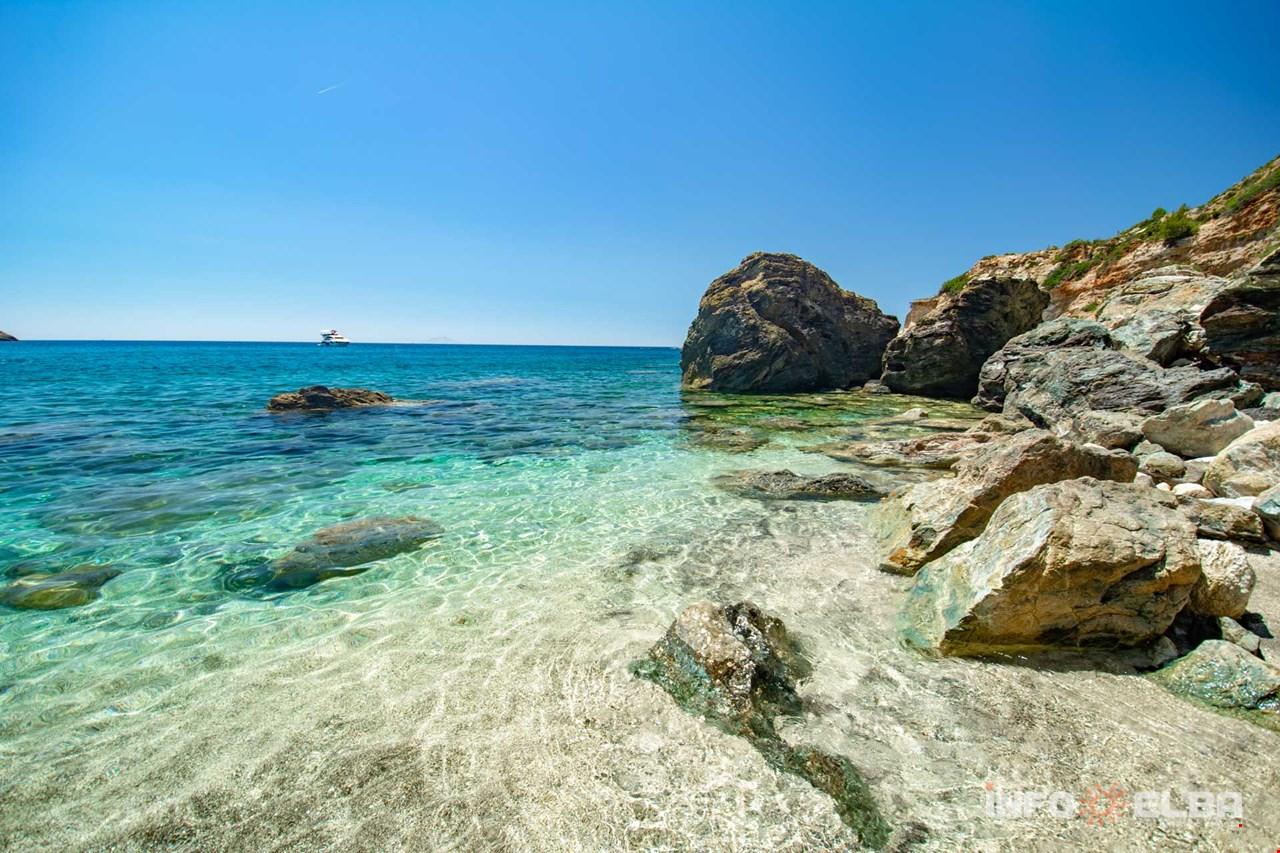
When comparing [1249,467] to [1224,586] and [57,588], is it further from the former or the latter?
[57,588]

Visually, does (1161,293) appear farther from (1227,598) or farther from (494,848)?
(494,848)

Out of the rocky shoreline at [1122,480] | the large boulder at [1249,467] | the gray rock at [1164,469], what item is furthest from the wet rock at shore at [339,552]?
the gray rock at [1164,469]

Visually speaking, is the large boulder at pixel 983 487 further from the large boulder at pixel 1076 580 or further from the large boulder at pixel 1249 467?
the large boulder at pixel 1076 580

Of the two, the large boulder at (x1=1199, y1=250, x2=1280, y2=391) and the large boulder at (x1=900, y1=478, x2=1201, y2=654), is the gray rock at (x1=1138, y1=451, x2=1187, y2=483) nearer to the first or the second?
the large boulder at (x1=900, y1=478, x2=1201, y2=654)

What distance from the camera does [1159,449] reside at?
1006 cm

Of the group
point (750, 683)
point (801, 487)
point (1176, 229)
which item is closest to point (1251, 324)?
point (801, 487)

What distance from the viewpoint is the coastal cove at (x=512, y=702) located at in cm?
322

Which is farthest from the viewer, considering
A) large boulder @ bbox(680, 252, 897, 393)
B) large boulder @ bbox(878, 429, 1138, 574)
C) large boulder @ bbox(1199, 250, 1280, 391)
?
large boulder @ bbox(680, 252, 897, 393)

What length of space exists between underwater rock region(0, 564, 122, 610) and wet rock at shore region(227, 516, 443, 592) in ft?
5.00

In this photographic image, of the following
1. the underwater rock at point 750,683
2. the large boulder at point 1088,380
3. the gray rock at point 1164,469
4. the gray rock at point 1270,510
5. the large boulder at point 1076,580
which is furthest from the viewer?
the large boulder at point 1088,380

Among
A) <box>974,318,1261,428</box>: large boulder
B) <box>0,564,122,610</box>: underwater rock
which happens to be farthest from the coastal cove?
<box>974,318,1261,428</box>: large boulder

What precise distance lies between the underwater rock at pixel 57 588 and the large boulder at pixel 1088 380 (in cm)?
2009

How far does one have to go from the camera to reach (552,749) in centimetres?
382

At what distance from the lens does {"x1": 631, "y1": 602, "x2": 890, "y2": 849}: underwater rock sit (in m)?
3.38
